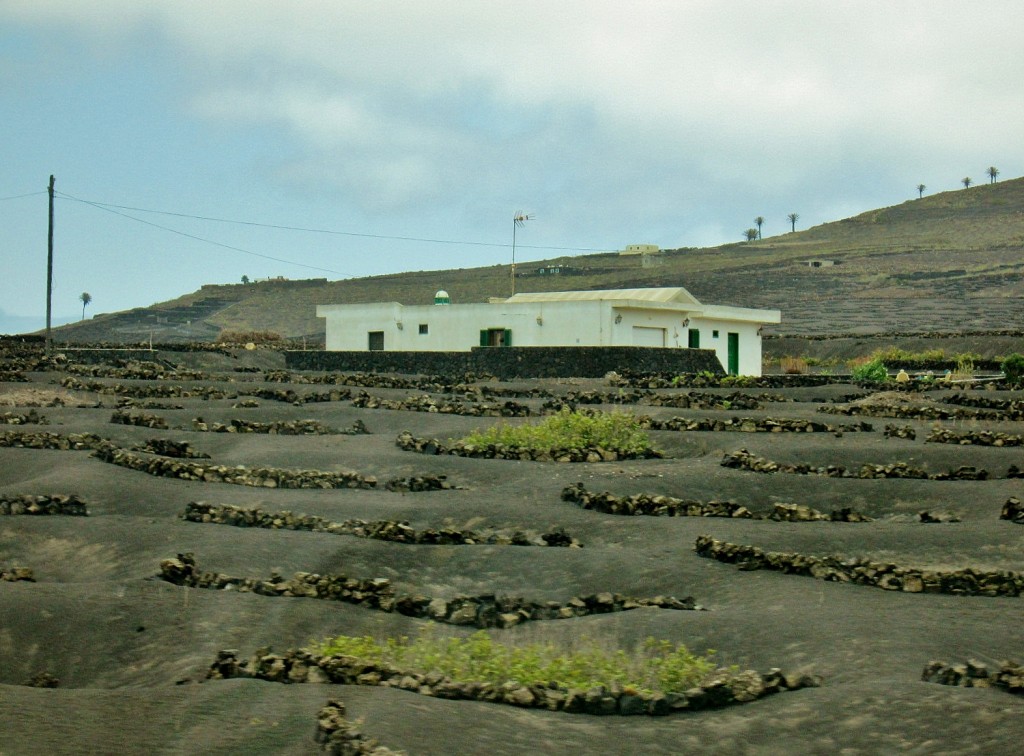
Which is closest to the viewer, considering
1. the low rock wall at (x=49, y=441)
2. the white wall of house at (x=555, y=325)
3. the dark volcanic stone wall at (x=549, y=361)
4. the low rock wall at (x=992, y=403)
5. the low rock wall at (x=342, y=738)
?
the low rock wall at (x=342, y=738)

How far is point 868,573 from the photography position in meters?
11.8

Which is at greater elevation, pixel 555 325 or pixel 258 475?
pixel 555 325

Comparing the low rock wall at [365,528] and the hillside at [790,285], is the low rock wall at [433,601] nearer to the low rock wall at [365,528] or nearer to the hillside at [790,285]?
the low rock wall at [365,528]

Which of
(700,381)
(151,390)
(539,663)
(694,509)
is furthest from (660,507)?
(151,390)

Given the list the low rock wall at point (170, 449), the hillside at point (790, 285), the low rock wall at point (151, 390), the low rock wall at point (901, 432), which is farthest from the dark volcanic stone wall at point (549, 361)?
the hillside at point (790, 285)

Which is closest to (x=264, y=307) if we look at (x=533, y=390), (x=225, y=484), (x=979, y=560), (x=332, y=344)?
(x=332, y=344)

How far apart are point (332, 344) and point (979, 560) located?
38830 mm

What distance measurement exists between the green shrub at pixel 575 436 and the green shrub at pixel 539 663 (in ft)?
35.9

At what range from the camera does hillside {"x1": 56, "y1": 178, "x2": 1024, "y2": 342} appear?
80000 mm

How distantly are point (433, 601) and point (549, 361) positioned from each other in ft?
85.8

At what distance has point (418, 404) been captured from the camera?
91.4 ft

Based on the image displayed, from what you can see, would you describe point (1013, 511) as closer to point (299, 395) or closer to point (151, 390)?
point (299, 395)

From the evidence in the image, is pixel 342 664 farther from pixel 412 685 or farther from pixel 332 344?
pixel 332 344

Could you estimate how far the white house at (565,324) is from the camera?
42.0m
